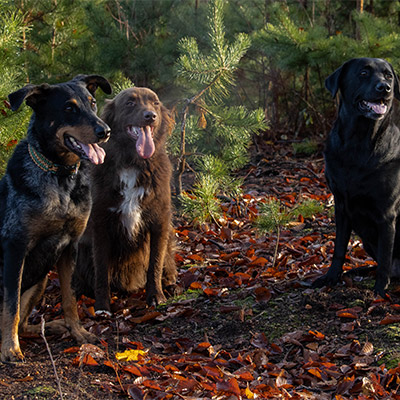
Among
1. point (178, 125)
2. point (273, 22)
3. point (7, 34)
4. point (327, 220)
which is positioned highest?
point (273, 22)

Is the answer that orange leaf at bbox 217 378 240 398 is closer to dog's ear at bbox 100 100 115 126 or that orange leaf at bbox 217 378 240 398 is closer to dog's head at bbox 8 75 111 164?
dog's head at bbox 8 75 111 164

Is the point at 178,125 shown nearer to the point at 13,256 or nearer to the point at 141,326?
the point at 141,326

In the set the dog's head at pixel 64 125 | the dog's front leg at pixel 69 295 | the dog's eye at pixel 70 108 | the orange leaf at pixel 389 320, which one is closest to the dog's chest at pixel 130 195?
the dog's front leg at pixel 69 295

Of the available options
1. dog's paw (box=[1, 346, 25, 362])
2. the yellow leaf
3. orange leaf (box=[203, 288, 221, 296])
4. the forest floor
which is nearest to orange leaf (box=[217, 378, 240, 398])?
the forest floor

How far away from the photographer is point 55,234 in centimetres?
426

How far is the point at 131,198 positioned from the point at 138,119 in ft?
2.21

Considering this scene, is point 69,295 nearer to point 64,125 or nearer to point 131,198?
point 131,198

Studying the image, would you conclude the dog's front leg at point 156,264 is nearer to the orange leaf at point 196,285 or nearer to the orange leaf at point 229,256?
the orange leaf at point 196,285

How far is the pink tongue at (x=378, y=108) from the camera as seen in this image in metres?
4.54

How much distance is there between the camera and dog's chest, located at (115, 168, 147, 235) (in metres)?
5.15

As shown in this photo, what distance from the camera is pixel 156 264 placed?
534cm

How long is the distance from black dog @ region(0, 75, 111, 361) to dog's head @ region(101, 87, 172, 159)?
745 mm

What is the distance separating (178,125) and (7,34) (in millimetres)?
2429

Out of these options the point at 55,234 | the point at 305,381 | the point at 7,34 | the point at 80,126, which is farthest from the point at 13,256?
the point at 7,34
